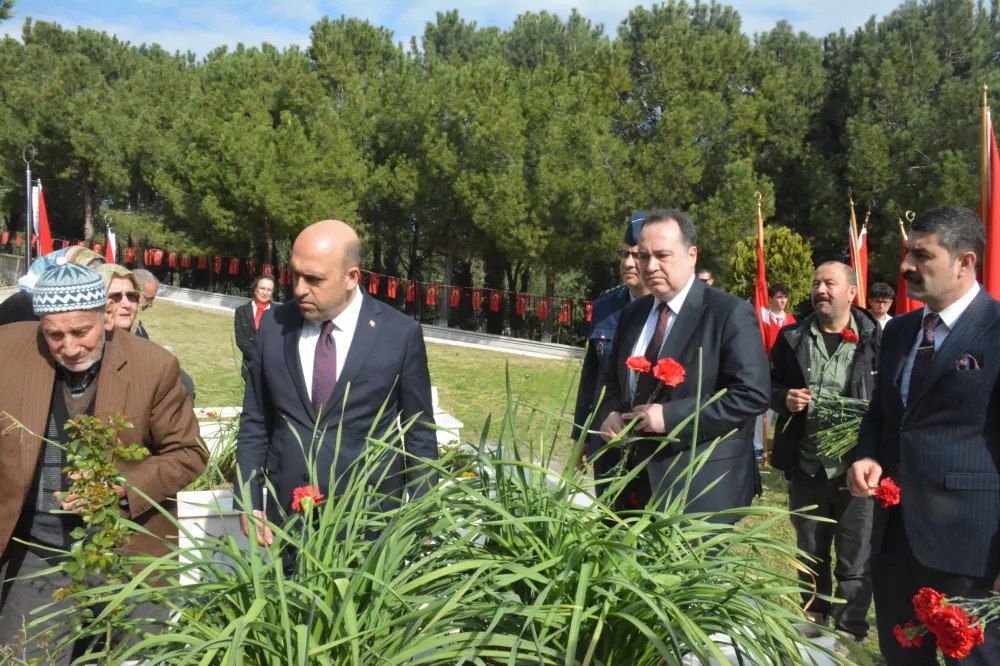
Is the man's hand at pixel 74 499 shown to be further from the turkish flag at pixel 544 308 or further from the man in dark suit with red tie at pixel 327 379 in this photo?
the turkish flag at pixel 544 308

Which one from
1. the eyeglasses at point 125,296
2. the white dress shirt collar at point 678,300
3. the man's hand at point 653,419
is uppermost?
the white dress shirt collar at point 678,300

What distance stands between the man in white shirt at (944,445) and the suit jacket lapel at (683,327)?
28.2 inches

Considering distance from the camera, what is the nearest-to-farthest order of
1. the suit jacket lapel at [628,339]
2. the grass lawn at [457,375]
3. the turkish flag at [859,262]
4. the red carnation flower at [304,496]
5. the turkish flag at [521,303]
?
1. the red carnation flower at [304,496]
2. the suit jacket lapel at [628,339]
3. the grass lawn at [457,375]
4. the turkish flag at [859,262]
5. the turkish flag at [521,303]

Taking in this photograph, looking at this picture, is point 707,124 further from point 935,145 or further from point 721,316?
point 721,316

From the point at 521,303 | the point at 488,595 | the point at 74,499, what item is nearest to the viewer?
the point at 488,595

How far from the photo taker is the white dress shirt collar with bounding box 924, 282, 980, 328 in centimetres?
283

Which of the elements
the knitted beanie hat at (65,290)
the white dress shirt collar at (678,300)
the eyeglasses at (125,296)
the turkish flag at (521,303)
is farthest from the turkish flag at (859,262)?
the turkish flag at (521,303)

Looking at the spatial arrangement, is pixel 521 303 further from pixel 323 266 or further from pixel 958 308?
pixel 958 308

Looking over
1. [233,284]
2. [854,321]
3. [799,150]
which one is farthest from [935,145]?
[233,284]

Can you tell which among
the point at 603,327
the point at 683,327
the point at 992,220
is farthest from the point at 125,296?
the point at 992,220

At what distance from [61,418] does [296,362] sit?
0.77 m

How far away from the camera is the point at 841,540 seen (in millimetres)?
4383

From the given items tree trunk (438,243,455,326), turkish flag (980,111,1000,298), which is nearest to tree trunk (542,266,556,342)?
tree trunk (438,243,455,326)

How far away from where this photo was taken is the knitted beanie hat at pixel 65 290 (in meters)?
2.58
